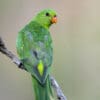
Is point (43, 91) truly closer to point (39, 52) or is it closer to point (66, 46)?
point (39, 52)

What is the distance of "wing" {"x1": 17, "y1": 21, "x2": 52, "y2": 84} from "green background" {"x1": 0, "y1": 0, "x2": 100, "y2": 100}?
546 mm

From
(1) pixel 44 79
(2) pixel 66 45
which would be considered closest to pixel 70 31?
(2) pixel 66 45

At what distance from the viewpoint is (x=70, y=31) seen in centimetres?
209

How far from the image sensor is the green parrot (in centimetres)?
123

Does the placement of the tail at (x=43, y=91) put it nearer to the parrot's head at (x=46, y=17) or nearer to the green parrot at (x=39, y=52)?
the green parrot at (x=39, y=52)

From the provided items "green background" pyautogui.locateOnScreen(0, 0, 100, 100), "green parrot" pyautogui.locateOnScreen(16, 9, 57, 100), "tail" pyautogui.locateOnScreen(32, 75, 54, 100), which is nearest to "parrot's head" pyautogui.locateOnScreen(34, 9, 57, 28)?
"green parrot" pyautogui.locateOnScreen(16, 9, 57, 100)

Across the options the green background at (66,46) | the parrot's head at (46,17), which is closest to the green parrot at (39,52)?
the parrot's head at (46,17)

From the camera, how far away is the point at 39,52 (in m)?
1.32

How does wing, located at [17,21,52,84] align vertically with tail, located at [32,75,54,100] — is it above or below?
above

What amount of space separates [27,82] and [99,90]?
0.36 meters

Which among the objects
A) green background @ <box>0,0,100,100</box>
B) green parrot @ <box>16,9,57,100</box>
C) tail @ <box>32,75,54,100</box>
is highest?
green parrot @ <box>16,9,57,100</box>

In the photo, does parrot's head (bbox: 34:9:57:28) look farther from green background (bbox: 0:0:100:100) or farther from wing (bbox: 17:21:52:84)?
green background (bbox: 0:0:100:100)

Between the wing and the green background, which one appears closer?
the wing

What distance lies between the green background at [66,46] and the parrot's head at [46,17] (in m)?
0.45
